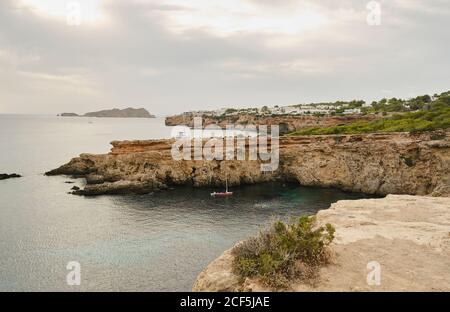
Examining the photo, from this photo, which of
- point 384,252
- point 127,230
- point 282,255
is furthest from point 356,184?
point 282,255

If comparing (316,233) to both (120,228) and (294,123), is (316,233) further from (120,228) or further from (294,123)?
(294,123)

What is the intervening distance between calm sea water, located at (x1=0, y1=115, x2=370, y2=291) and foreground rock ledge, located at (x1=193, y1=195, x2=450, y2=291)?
35.4ft

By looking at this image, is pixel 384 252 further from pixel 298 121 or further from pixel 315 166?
pixel 298 121

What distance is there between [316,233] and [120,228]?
25.8 meters

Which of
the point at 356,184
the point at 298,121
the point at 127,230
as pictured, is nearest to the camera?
the point at 127,230

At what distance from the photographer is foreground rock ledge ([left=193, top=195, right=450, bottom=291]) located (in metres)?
10.5

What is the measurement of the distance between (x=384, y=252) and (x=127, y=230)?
25.3 metres

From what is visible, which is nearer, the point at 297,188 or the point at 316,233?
the point at 316,233

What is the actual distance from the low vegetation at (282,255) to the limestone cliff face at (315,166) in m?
38.5

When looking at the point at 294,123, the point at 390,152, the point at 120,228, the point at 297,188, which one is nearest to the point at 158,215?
the point at 120,228

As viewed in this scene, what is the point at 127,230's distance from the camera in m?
33.3

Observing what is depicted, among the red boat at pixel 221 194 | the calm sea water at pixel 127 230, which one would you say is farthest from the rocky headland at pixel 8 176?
the red boat at pixel 221 194
